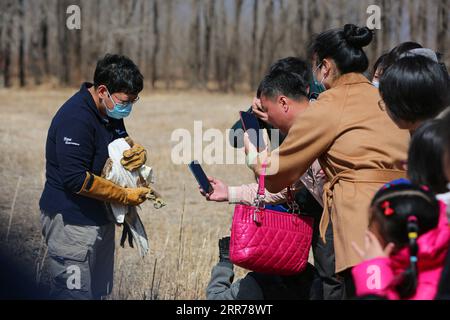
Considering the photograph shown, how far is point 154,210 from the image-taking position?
856cm

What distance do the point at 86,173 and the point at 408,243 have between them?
A: 81.1 inches

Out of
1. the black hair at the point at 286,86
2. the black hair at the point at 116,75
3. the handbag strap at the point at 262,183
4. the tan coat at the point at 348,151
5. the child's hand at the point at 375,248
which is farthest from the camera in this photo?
the black hair at the point at 116,75

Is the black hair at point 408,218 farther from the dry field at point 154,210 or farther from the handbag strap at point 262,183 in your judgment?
the dry field at point 154,210

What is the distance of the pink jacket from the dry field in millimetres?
1786

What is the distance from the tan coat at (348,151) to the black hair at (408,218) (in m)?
0.58

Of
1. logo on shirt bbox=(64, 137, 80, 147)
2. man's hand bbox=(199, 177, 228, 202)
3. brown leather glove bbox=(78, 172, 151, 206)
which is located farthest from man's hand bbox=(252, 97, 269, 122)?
logo on shirt bbox=(64, 137, 80, 147)

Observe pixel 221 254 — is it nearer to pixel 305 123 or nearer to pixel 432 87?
pixel 305 123

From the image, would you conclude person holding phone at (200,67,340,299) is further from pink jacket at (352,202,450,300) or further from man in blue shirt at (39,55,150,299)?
pink jacket at (352,202,450,300)

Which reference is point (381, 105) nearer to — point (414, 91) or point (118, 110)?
point (414, 91)

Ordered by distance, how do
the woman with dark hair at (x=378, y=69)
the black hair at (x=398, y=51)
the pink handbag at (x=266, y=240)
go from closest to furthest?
the pink handbag at (x=266, y=240) → the black hair at (x=398, y=51) → the woman with dark hair at (x=378, y=69)

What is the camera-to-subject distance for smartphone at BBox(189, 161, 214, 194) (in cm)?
382

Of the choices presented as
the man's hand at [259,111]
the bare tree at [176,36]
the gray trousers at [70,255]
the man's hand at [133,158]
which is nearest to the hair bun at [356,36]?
the man's hand at [259,111]

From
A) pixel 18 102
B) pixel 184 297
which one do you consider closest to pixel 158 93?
pixel 18 102

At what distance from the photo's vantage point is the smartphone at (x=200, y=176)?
3822 millimetres
